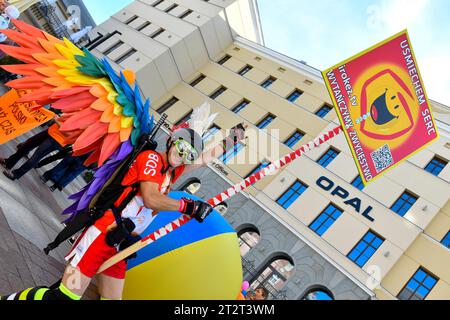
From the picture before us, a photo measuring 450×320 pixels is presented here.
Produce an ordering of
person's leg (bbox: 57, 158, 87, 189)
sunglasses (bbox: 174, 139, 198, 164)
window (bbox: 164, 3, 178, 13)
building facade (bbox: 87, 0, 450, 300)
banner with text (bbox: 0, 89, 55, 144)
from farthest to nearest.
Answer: window (bbox: 164, 3, 178, 13), building facade (bbox: 87, 0, 450, 300), person's leg (bbox: 57, 158, 87, 189), banner with text (bbox: 0, 89, 55, 144), sunglasses (bbox: 174, 139, 198, 164)

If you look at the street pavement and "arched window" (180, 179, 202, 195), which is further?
"arched window" (180, 179, 202, 195)

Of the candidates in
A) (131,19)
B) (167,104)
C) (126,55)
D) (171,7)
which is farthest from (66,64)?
(131,19)

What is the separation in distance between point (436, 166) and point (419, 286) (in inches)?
206

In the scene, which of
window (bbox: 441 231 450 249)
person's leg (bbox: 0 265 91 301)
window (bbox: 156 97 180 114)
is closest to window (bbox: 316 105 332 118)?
window (bbox: 441 231 450 249)

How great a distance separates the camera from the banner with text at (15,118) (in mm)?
8570

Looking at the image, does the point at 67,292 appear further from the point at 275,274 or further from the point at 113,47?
the point at 113,47

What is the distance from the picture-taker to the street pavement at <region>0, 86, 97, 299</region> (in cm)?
509

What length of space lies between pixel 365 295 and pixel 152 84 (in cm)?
1572

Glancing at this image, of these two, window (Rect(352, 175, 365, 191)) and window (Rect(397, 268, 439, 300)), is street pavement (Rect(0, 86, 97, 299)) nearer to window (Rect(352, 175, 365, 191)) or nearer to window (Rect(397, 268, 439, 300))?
window (Rect(397, 268, 439, 300))

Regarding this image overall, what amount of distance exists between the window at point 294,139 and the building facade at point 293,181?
49mm

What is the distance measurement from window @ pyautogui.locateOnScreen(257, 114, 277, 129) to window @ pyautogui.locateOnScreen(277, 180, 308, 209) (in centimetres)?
404

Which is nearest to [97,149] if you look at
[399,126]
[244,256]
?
[399,126]

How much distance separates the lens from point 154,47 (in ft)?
71.3

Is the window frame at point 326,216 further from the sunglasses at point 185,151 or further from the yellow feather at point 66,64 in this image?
the yellow feather at point 66,64
